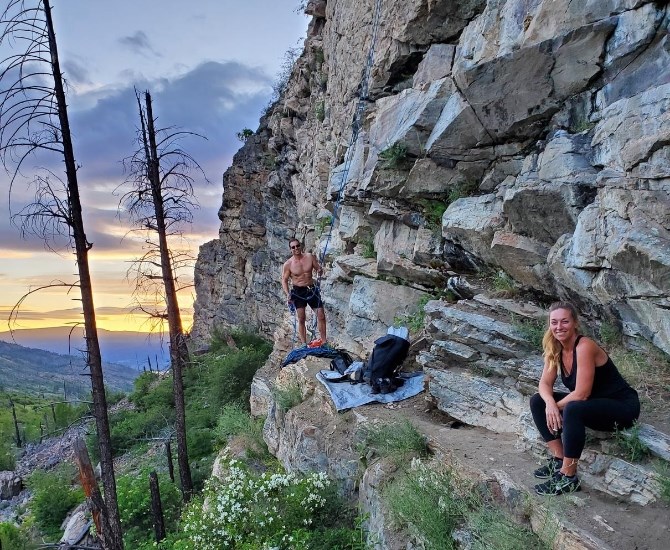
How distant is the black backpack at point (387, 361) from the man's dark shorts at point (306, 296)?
292 centimetres

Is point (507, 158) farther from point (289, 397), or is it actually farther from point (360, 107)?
point (289, 397)

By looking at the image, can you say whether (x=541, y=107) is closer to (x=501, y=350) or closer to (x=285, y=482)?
(x=501, y=350)

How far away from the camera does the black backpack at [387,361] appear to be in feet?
23.7

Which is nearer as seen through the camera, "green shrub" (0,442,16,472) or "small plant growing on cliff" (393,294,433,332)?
"small plant growing on cliff" (393,294,433,332)

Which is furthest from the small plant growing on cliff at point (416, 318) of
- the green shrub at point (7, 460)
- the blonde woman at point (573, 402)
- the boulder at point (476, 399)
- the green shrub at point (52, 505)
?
the green shrub at point (7, 460)

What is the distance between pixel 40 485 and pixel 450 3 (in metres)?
21.0

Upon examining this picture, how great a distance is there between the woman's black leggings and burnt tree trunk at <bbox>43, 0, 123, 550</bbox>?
7308 millimetres

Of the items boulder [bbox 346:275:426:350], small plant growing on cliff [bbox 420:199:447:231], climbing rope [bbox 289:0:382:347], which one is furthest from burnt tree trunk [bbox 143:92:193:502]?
small plant growing on cliff [bbox 420:199:447:231]

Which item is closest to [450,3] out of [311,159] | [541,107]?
[541,107]

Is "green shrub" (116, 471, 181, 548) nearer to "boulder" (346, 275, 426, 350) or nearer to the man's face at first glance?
"boulder" (346, 275, 426, 350)

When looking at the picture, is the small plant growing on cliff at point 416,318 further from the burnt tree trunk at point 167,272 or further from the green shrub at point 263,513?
the burnt tree trunk at point 167,272

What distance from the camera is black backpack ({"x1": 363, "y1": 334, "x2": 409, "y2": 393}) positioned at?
7219 millimetres

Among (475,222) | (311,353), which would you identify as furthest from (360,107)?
(311,353)

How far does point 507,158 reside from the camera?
24.5 feet
